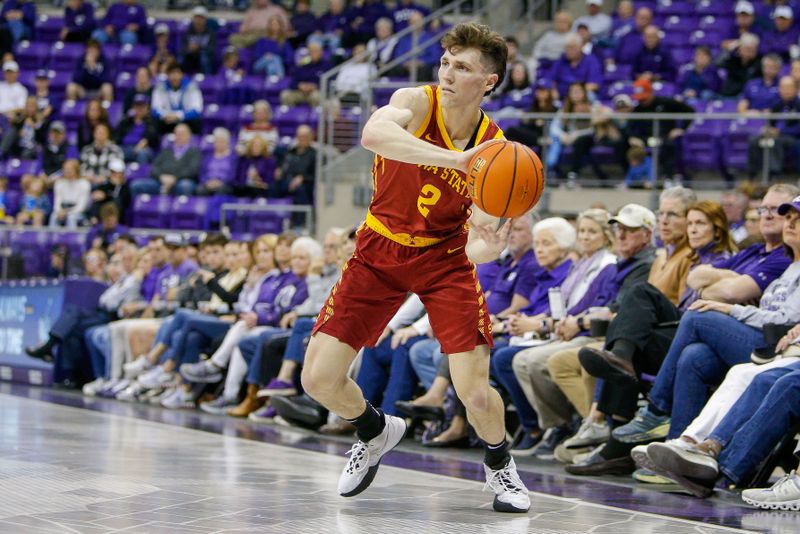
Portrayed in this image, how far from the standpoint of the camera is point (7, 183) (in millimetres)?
16922

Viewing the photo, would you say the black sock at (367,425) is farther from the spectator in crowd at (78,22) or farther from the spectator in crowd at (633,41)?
the spectator in crowd at (78,22)

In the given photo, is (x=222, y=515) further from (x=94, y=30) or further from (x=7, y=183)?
(x=94, y=30)

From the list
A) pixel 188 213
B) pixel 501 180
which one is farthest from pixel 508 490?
pixel 188 213

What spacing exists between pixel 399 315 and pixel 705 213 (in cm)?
249

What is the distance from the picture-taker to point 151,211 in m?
15.3

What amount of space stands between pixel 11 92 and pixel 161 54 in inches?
86.4

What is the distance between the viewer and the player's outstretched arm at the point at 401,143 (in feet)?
15.0

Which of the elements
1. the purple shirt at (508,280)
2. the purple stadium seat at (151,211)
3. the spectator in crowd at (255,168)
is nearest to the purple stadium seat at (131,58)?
the purple stadium seat at (151,211)

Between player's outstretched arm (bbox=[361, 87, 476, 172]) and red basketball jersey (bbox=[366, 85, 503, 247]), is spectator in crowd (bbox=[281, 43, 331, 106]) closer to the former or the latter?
red basketball jersey (bbox=[366, 85, 503, 247])

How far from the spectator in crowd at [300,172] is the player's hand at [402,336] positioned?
19.9 feet

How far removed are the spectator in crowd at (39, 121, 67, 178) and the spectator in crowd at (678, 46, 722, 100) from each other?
26.5ft

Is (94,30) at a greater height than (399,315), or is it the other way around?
(94,30)

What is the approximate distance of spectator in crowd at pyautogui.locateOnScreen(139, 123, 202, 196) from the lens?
15547 millimetres

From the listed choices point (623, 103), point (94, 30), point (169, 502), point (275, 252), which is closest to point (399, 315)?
point (275, 252)
